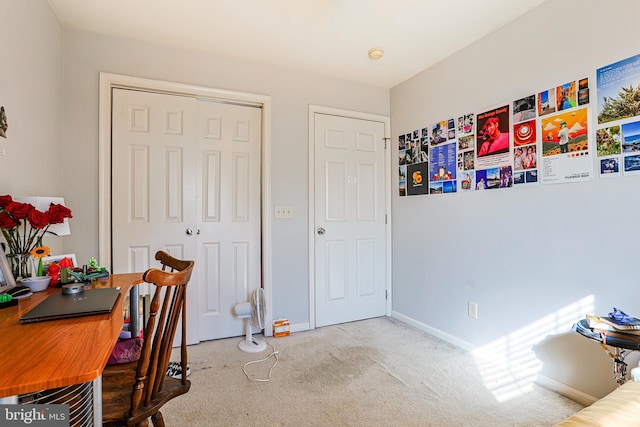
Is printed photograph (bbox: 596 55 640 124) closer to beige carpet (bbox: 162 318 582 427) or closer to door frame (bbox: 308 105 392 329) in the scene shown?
beige carpet (bbox: 162 318 582 427)

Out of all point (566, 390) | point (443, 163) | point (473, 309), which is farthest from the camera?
point (443, 163)

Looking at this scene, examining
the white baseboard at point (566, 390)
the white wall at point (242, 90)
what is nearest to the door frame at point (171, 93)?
the white wall at point (242, 90)

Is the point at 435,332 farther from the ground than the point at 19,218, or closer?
closer

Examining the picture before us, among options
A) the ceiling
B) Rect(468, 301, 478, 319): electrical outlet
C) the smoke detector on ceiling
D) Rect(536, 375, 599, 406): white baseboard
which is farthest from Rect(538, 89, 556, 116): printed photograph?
Rect(536, 375, 599, 406): white baseboard

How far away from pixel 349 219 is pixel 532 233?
156cm

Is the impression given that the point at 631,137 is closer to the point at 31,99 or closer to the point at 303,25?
the point at 303,25

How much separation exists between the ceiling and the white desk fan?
6.48 feet

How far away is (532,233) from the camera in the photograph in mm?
2074

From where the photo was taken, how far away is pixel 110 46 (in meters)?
2.38

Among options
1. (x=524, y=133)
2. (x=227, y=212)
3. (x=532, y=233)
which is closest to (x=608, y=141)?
(x=524, y=133)

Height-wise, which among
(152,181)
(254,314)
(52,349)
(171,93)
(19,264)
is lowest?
(254,314)

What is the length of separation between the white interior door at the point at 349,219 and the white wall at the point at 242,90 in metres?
0.16

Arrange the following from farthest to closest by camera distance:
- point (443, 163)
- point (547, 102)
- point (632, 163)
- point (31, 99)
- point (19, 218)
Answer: point (443, 163)
point (547, 102)
point (31, 99)
point (632, 163)
point (19, 218)

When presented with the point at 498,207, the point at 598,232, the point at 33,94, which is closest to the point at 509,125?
the point at 498,207
